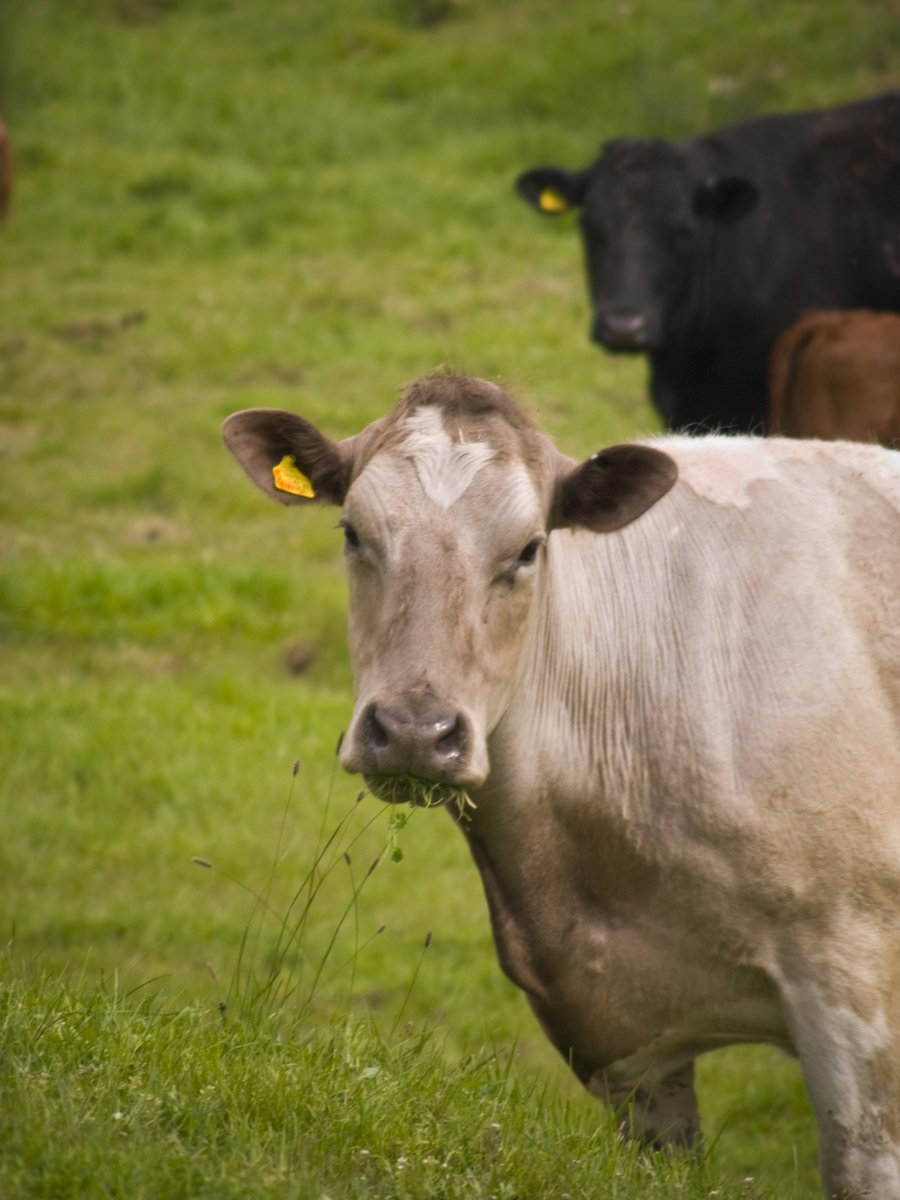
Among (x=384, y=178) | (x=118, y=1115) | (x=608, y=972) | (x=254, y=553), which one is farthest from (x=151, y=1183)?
(x=384, y=178)

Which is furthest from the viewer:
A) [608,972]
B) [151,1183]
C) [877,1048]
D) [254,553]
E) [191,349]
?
[191,349]

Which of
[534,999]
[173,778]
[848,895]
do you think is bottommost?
[173,778]

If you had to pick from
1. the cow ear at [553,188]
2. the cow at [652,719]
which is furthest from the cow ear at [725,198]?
the cow at [652,719]

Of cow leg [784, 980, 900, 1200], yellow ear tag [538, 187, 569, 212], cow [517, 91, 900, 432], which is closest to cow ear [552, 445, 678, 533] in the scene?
cow leg [784, 980, 900, 1200]

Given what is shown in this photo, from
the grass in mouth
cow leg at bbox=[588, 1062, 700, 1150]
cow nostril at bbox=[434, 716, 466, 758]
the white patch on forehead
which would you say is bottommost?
cow leg at bbox=[588, 1062, 700, 1150]

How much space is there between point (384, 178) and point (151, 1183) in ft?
49.1

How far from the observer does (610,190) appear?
10359 mm

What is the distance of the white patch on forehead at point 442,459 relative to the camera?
3.98 metres

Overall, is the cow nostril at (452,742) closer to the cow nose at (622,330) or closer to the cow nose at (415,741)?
the cow nose at (415,741)

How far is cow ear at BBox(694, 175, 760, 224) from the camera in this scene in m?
10.2

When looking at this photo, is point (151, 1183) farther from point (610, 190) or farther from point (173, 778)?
point (610, 190)

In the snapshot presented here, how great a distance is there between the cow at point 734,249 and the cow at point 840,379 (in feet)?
6.48

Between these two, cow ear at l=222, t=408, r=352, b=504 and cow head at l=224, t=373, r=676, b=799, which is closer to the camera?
cow head at l=224, t=373, r=676, b=799

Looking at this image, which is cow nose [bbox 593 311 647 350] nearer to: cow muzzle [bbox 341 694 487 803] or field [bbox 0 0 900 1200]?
field [bbox 0 0 900 1200]
